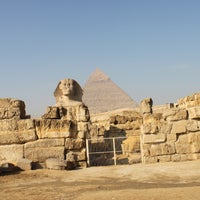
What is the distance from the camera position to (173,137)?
9.19 metres

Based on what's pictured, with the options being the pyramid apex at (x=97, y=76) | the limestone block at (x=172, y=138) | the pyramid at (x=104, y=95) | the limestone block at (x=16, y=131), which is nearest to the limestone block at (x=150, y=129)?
the limestone block at (x=172, y=138)

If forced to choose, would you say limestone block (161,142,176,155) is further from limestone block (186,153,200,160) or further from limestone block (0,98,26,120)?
limestone block (0,98,26,120)

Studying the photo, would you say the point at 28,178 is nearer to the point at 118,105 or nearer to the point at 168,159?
the point at 168,159

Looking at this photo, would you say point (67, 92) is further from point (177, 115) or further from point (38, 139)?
point (177, 115)

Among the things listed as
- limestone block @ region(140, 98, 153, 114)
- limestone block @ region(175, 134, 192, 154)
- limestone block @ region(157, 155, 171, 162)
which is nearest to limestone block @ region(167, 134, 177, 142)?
limestone block @ region(175, 134, 192, 154)

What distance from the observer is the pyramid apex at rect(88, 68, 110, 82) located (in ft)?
387

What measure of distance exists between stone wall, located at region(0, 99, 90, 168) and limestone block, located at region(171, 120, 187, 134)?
270 centimetres

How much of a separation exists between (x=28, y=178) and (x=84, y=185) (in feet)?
5.81

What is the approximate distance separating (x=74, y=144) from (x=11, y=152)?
1859mm

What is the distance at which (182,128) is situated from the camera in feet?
30.2

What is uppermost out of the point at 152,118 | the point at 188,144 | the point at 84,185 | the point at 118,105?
the point at 118,105

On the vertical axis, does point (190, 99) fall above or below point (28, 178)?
above

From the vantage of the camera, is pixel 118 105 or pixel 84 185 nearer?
pixel 84 185

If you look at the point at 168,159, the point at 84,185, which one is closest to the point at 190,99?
the point at 168,159
